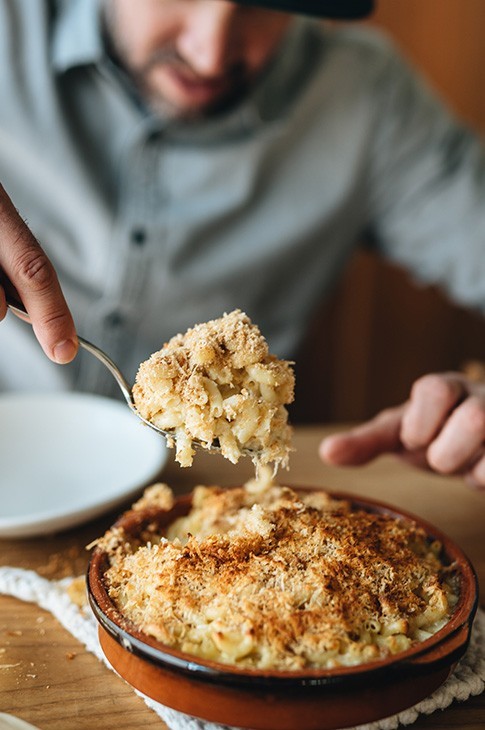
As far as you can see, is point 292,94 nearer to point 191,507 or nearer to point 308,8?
point 308,8

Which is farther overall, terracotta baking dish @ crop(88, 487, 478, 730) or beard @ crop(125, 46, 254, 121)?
beard @ crop(125, 46, 254, 121)

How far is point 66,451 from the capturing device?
4.39ft

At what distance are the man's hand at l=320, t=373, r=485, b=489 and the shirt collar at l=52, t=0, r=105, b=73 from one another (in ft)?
3.41

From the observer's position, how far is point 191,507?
98cm

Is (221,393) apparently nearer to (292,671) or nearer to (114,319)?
(292,671)

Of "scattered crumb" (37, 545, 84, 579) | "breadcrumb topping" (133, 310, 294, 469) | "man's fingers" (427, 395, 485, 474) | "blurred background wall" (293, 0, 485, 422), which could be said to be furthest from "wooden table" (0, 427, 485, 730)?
"blurred background wall" (293, 0, 485, 422)

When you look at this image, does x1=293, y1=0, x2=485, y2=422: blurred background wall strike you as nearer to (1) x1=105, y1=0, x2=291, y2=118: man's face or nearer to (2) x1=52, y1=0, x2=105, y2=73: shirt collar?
(1) x1=105, y1=0, x2=291, y2=118: man's face

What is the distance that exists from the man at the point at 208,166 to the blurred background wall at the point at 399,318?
59 cm

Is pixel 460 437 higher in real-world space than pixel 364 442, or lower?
higher

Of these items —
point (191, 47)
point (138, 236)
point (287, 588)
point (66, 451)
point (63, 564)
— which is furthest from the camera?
point (138, 236)

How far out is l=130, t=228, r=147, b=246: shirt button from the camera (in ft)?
5.63

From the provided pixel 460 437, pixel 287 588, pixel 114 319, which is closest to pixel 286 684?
pixel 287 588

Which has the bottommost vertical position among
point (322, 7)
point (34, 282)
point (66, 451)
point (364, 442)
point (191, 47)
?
point (66, 451)

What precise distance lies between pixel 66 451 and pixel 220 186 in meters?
0.78
